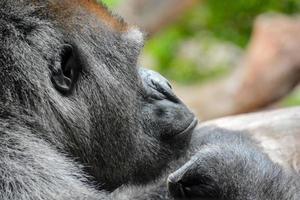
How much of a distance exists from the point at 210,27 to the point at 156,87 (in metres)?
7.04

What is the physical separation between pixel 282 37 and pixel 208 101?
0.97m

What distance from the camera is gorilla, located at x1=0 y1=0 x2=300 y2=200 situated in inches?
104

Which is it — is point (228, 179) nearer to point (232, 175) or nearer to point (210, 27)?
point (232, 175)

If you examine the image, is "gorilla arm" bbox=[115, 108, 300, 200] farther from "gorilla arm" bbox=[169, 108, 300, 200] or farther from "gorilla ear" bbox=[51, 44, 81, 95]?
"gorilla ear" bbox=[51, 44, 81, 95]

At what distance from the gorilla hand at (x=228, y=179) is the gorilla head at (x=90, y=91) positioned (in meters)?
0.33

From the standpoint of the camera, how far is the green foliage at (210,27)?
9.62 m

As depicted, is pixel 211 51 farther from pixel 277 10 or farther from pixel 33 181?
pixel 33 181

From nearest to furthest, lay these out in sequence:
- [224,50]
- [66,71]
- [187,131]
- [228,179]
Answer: [228,179] → [66,71] → [187,131] → [224,50]

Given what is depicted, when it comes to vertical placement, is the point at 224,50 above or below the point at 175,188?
below

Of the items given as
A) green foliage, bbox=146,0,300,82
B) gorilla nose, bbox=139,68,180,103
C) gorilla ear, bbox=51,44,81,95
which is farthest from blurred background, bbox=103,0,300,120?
gorilla ear, bbox=51,44,81,95

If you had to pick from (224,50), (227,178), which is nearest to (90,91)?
(227,178)

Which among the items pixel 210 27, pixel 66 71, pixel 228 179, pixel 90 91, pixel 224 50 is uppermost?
pixel 66 71

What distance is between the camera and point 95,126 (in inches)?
117

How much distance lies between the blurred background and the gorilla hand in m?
0.70
